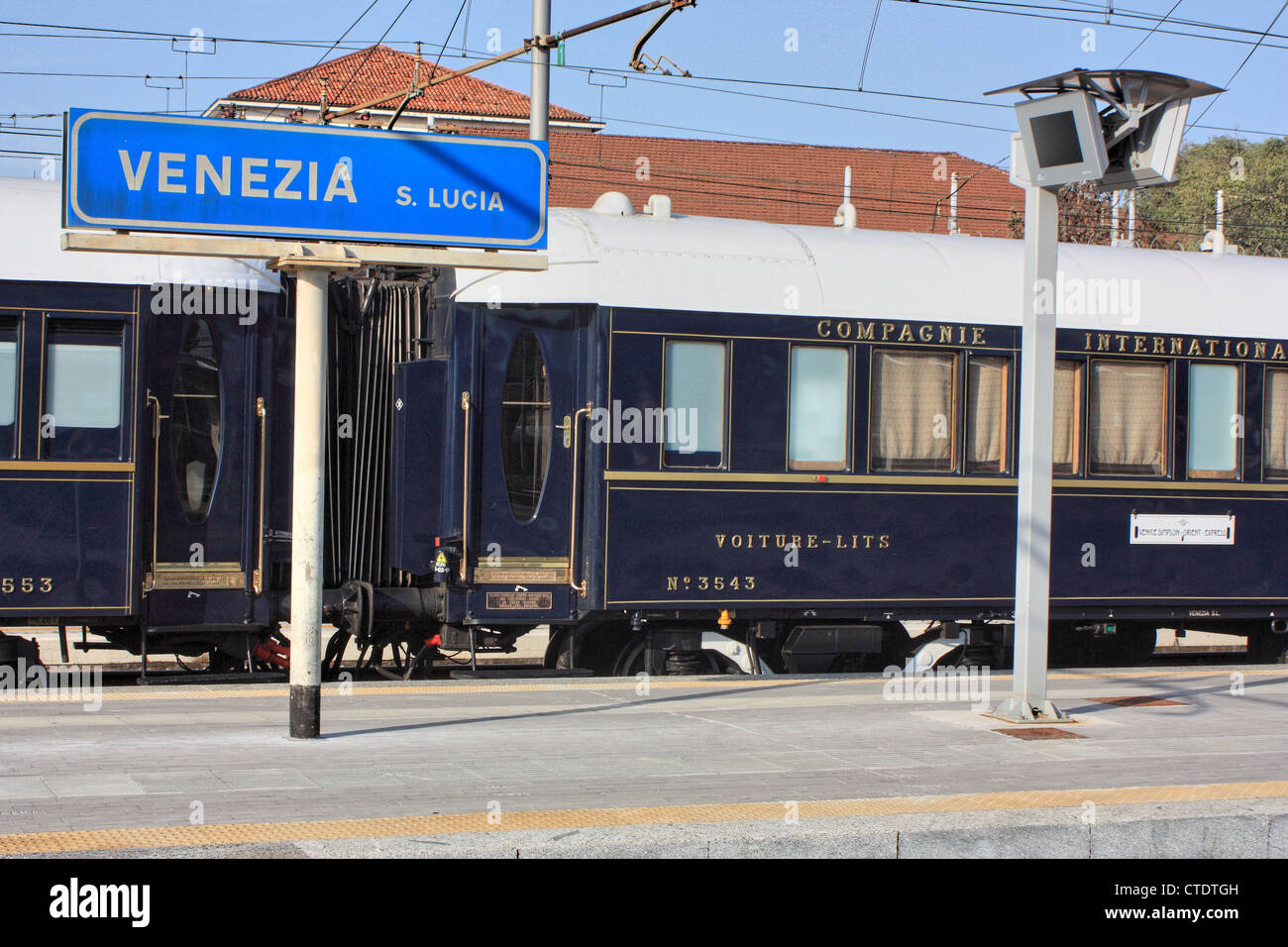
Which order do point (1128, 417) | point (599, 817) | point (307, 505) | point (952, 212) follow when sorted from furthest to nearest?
point (952, 212), point (1128, 417), point (307, 505), point (599, 817)

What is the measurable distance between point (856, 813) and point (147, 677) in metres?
6.39

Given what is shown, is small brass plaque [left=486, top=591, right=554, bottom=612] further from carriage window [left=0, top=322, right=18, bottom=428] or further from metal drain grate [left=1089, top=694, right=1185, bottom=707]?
metal drain grate [left=1089, top=694, right=1185, bottom=707]

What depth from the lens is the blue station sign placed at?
7391 millimetres

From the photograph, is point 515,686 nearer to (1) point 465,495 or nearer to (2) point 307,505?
(1) point 465,495

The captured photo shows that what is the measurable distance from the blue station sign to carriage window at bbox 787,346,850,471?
3.71 m

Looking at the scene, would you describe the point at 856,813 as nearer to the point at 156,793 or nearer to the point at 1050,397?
the point at 156,793

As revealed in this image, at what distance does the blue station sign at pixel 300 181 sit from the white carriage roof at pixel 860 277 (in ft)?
7.39

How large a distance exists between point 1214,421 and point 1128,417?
0.87m

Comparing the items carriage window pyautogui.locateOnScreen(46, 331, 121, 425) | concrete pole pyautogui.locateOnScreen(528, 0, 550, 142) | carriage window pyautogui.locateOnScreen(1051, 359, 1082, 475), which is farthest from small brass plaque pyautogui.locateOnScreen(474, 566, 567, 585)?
concrete pole pyautogui.locateOnScreen(528, 0, 550, 142)

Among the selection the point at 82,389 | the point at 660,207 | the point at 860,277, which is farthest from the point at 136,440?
the point at 860,277

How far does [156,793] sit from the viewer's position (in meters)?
6.46

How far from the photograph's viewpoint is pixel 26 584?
9.92 m
